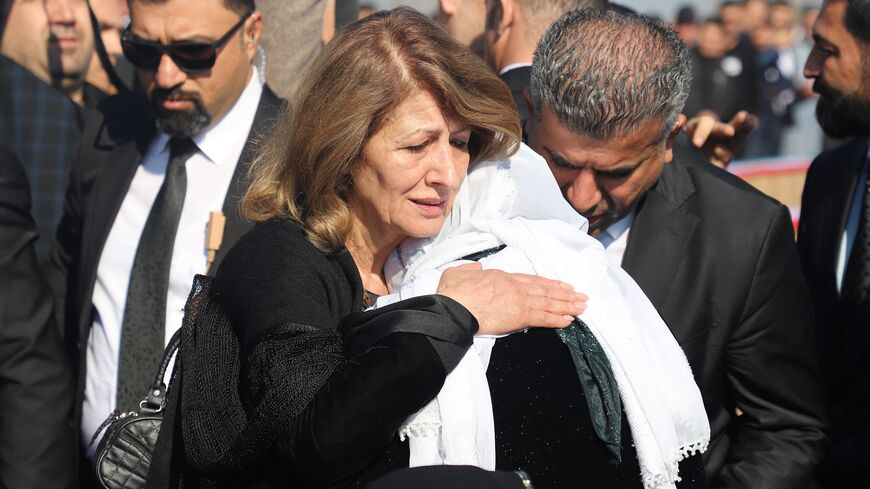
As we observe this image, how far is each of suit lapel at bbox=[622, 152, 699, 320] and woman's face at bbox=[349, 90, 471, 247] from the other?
71cm

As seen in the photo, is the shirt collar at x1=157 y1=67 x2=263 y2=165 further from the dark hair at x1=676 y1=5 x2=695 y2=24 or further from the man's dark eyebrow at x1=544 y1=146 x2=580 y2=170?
the dark hair at x1=676 y1=5 x2=695 y2=24

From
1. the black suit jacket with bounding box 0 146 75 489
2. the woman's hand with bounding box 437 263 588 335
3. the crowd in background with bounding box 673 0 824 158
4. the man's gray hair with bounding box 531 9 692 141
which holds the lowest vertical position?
the crowd in background with bounding box 673 0 824 158

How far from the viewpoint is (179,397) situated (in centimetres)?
229

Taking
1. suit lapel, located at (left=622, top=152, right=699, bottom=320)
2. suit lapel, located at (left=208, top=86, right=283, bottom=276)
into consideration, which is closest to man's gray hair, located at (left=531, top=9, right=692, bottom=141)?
suit lapel, located at (left=622, top=152, right=699, bottom=320)

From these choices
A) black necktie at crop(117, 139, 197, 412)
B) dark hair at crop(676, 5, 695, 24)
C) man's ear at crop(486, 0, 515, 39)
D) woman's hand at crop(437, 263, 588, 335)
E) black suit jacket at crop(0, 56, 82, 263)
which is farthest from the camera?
dark hair at crop(676, 5, 695, 24)

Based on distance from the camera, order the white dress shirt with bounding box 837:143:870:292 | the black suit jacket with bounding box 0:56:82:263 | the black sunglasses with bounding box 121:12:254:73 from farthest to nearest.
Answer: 1. the black suit jacket with bounding box 0:56:82:263
2. the black sunglasses with bounding box 121:12:254:73
3. the white dress shirt with bounding box 837:143:870:292

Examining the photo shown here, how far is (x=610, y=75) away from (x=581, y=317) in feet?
2.86

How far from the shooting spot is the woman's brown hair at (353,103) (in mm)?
2342

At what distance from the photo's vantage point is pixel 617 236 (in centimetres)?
305

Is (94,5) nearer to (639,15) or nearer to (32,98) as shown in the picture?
(32,98)

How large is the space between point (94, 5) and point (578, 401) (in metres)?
3.30

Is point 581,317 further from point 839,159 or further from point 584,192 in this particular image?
point 839,159

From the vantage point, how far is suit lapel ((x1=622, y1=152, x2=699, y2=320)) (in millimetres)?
2898

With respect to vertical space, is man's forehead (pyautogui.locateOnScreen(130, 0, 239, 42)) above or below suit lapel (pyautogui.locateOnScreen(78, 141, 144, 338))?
above
